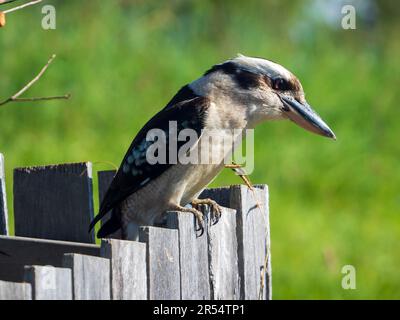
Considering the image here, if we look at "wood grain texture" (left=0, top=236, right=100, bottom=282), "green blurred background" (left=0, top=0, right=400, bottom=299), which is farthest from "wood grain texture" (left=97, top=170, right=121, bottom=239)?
"green blurred background" (left=0, top=0, right=400, bottom=299)

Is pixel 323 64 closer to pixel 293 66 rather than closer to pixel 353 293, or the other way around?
pixel 293 66

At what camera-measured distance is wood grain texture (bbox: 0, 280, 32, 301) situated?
2.09 metres

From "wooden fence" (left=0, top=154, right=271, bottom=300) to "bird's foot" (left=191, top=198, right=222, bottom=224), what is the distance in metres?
0.02

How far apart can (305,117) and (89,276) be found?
178 cm

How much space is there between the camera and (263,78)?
393 centimetres

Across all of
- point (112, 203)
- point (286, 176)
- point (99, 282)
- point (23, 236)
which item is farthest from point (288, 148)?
point (99, 282)

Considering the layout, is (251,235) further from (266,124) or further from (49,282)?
(266,124)

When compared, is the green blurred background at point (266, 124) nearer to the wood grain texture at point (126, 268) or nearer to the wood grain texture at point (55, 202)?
the wood grain texture at point (55, 202)

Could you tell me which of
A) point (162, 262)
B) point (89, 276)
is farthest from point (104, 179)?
point (89, 276)

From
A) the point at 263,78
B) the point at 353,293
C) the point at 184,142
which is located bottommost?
the point at 353,293

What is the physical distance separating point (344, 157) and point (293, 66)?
0.98m

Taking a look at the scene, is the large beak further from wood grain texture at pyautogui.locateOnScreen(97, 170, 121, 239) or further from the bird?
wood grain texture at pyautogui.locateOnScreen(97, 170, 121, 239)

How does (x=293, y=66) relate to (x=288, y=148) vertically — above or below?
above

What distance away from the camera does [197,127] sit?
145 inches
